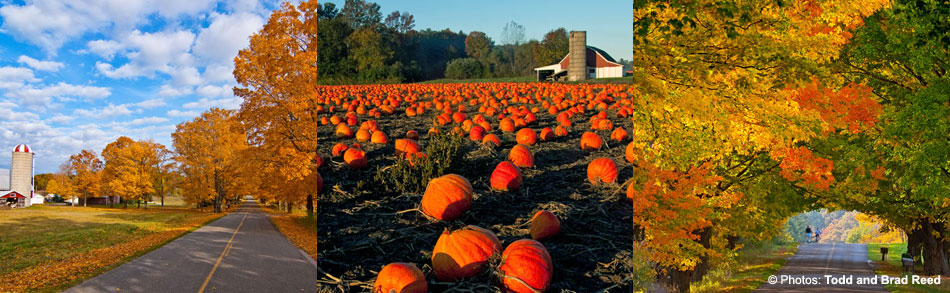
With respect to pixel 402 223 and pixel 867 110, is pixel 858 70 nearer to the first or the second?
pixel 867 110

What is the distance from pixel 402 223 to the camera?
4.01 meters

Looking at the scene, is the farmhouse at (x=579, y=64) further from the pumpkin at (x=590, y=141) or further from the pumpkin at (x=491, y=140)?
the pumpkin at (x=491, y=140)

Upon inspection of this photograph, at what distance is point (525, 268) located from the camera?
336cm

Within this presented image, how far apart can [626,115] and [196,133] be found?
4257 centimetres

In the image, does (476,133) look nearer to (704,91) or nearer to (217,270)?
(704,91)

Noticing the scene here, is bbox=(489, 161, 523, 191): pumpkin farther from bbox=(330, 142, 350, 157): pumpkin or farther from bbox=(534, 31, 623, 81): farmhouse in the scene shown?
bbox=(534, 31, 623, 81): farmhouse

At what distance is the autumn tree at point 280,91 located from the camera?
18.7 m

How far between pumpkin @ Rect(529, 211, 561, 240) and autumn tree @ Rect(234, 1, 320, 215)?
1520 cm

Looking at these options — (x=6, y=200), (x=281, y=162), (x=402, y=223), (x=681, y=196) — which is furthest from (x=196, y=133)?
(x=6, y=200)

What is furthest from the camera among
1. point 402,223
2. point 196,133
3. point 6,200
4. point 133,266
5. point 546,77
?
point 6,200

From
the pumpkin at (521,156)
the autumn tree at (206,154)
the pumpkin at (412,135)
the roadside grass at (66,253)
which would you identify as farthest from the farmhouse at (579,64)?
the autumn tree at (206,154)

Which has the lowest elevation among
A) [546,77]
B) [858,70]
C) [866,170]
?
[866,170]

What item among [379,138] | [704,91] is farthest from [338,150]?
[704,91]

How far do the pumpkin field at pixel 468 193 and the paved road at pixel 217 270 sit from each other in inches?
345
